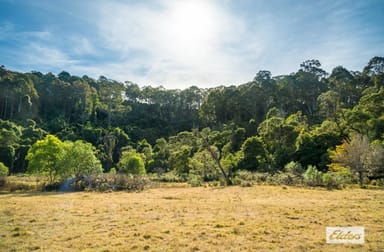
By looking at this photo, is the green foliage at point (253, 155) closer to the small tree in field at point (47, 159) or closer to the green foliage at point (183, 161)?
the green foliage at point (183, 161)

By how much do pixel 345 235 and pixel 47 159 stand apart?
2515 centimetres

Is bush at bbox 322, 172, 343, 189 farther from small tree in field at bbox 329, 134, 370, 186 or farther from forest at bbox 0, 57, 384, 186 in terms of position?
small tree in field at bbox 329, 134, 370, 186

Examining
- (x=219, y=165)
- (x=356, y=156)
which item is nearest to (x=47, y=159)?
(x=219, y=165)

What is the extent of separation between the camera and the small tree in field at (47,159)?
76.6 feet

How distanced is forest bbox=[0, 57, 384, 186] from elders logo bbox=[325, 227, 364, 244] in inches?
613

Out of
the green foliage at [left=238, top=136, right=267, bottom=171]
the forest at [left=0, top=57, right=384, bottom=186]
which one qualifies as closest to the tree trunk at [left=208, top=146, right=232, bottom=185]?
the forest at [left=0, top=57, right=384, bottom=186]

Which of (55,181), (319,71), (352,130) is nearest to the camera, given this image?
(55,181)

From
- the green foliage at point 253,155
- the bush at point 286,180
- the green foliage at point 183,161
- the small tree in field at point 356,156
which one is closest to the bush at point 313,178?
the bush at point 286,180

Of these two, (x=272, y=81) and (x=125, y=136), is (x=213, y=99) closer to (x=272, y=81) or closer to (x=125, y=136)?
(x=272, y=81)

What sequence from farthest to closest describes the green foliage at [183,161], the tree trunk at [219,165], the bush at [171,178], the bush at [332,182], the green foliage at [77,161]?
1. the green foliage at [183,161]
2. the bush at [171,178]
3. the tree trunk at [219,165]
4. the green foliage at [77,161]
5. the bush at [332,182]

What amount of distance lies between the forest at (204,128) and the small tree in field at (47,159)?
99mm

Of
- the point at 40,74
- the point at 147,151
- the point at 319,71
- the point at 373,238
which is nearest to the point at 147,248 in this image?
the point at 373,238

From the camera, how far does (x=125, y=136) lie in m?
50.3

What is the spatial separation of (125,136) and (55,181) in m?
26.2
